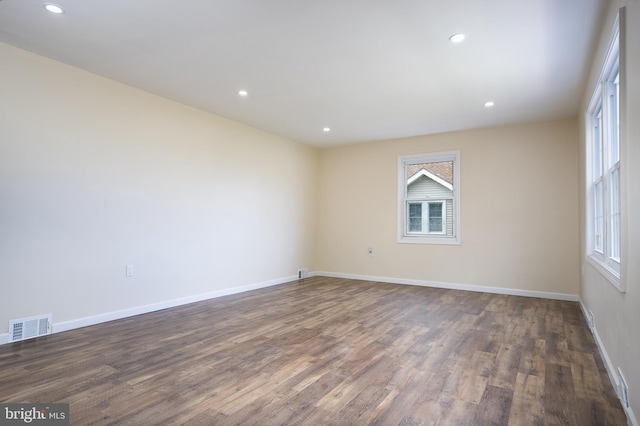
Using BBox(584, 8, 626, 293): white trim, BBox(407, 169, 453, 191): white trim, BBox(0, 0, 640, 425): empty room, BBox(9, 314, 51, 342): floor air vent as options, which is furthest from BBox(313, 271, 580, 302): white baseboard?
BBox(9, 314, 51, 342): floor air vent

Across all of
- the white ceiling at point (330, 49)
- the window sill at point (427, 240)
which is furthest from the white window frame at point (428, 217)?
the white ceiling at point (330, 49)

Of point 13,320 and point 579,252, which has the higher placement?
point 579,252

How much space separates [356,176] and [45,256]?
4.85 metres

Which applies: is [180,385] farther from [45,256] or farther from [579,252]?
[579,252]

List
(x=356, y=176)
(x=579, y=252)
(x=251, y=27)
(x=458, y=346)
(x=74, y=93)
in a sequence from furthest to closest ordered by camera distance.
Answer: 1. (x=356, y=176)
2. (x=579, y=252)
3. (x=74, y=93)
4. (x=458, y=346)
5. (x=251, y=27)

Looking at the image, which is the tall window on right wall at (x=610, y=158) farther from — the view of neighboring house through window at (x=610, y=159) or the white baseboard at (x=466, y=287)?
the white baseboard at (x=466, y=287)

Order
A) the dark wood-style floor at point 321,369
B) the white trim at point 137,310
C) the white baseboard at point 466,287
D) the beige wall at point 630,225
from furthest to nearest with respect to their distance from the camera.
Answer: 1. the white baseboard at point 466,287
2. the white trim at point 137,310
3. the dark wood-style floor at point 321,369
4. the beige wall at point 630,225

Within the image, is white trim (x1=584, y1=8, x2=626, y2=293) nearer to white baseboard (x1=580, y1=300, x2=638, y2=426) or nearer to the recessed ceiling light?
white baseboard (x1=580, y1=300, x2=638, y2=426)

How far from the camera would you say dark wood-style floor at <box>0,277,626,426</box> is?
6.33 ft

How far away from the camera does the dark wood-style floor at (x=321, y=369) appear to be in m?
1.93

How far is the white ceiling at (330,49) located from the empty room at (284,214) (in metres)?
0.02

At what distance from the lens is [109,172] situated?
3.73 m

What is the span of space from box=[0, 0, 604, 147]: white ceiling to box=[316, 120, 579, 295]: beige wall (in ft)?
2.57

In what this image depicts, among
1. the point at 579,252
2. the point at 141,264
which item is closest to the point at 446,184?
the point at 579,252
